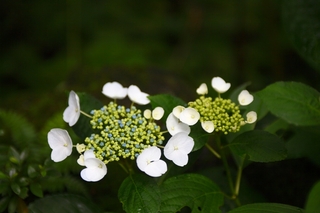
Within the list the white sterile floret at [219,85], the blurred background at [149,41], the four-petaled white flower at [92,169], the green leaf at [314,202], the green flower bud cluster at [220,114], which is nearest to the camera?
the green leaf at [314,202]

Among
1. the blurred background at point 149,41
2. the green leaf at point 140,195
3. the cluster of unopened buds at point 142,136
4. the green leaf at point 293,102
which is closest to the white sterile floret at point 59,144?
the cluster of unopened buds at point 142,136

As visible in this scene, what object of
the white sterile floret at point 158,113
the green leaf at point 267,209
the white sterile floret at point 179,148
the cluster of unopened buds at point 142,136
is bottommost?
the green leaf at point 267,209

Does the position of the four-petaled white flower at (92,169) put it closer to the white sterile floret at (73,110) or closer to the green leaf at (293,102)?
the white sterile floret at (73,110)

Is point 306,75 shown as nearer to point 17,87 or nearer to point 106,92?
point 106,92

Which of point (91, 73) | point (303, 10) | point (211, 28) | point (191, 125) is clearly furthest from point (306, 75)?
point (191, 125)

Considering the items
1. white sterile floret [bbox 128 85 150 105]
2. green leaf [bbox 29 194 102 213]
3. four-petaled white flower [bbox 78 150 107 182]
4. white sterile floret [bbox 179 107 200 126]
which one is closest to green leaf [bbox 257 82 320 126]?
white sterile floret [bbox 179 107 200 126]

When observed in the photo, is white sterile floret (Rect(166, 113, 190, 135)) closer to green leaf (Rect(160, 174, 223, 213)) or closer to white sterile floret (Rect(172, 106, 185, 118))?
white sterile floret (Rect(172, 106, 185, 118))
